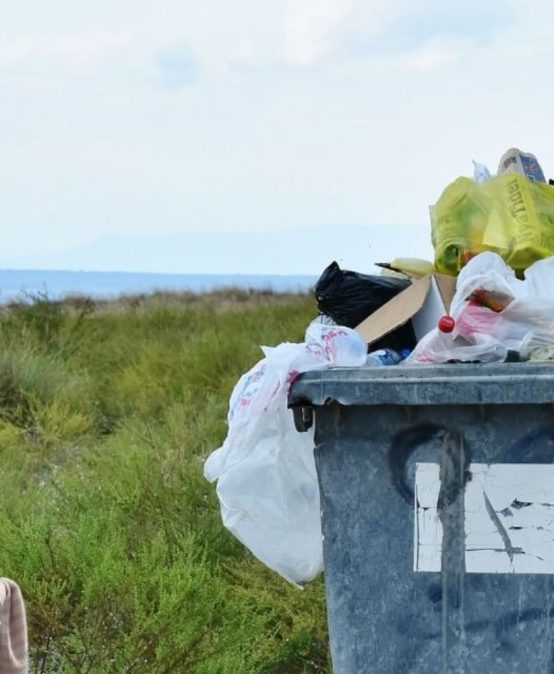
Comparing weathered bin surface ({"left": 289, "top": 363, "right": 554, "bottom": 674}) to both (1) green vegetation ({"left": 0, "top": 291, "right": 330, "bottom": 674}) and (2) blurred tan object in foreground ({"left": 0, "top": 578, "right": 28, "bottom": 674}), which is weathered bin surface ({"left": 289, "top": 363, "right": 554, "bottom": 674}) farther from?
(1) green vegetation ({"left": 0, "top": 291, "right": 330, "bottom": 674})

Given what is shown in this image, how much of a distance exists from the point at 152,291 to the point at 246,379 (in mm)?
24049

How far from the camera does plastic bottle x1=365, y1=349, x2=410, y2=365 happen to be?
2547mm

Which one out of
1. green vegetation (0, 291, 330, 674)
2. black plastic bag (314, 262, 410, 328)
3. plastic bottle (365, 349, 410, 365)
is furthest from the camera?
green vegetation (0, 291, 330, 674)

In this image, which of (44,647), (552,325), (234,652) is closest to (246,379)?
(552,325)

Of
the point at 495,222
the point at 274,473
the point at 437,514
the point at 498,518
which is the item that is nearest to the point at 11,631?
the point at 274,473

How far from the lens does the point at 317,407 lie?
226 cm

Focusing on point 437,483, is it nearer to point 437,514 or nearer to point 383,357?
point 437,514

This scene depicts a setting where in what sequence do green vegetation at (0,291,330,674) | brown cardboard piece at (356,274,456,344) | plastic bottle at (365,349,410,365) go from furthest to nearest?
1. green vegetation at (0,291,330,674)
2. brown cardboard piece at (356,274,456,344)
3. plastic bottle at (365,349,410,365)

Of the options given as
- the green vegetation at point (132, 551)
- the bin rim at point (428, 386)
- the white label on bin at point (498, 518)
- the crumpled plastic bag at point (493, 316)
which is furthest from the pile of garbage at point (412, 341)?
the green vegetation at point (132, 551)

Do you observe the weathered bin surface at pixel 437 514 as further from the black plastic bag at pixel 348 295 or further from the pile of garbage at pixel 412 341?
the black plastic bag at pixel 348 295

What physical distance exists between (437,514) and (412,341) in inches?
29.4

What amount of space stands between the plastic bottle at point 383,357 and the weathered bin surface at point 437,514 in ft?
0.87

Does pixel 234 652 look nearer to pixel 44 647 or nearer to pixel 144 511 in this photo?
pixel 44 647

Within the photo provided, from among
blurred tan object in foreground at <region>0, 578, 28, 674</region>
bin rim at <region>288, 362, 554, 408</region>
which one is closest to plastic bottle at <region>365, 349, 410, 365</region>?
bin rim at <region>288, 362, 554, 408</region>
